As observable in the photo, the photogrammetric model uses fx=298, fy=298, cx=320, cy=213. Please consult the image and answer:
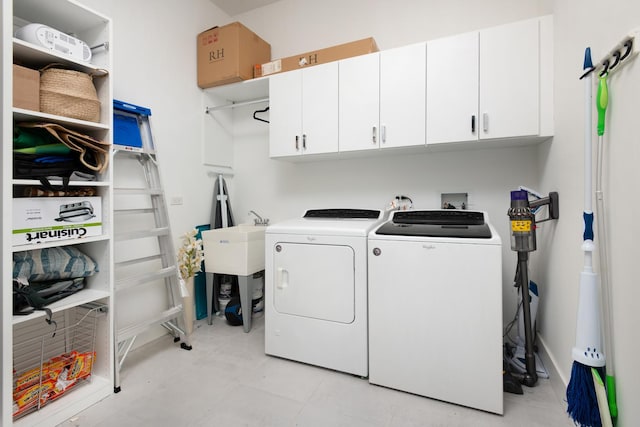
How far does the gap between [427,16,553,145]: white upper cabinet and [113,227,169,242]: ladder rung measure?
6.75 ft

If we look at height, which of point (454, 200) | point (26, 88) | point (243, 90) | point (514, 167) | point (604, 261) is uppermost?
point (243, 90)

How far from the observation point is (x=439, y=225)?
1981 mm

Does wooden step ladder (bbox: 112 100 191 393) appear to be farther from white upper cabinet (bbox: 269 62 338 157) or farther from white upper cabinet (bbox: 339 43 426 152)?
white upper cabinet (bbox: 339 43 426 152)

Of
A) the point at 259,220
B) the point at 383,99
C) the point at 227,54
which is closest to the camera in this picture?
the point at 383,99

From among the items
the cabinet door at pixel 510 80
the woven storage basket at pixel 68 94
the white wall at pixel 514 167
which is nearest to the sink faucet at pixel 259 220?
the white wall at pixel 514 167

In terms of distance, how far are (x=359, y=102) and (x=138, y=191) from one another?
1755 millimetres

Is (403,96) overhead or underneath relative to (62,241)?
overhead

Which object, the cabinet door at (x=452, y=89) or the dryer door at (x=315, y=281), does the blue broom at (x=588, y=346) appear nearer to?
the cabinet door at (x=452, y=89)

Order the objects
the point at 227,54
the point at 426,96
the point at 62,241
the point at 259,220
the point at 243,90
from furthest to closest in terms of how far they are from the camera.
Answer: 1. the point at 259,220
2. the point at 243,90
3. the point at 227,54
4. the point at 426,96
5. the point at 62,241

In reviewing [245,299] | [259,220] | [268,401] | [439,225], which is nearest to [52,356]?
[245,299]

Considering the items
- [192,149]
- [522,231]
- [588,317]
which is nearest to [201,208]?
[192,149]

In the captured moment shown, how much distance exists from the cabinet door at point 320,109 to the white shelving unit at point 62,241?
4.36 ft

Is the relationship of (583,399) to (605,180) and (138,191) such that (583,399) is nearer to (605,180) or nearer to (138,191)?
(605,180)

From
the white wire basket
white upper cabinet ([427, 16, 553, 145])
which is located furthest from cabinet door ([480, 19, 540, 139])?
the white wire basket
